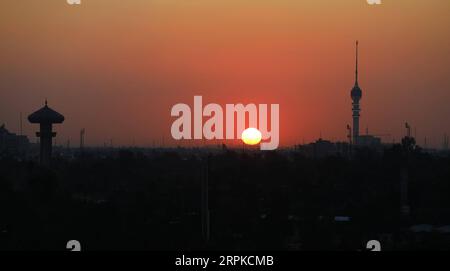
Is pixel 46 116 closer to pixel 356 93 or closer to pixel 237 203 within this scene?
pixel 237 203

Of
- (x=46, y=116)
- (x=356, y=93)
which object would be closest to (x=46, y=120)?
(x=46, y=116)

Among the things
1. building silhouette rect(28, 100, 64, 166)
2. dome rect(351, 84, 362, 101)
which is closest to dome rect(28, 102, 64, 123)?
building silhouette rect(28, 100, 64, 166)

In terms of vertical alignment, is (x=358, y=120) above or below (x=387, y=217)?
above

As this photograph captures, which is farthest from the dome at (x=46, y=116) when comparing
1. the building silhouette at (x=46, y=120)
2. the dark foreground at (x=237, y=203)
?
the dark foreground at (x=237, y=203)

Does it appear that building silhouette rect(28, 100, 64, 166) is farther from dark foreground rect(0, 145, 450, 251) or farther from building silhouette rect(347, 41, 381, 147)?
building silhouette rect(347, 41, 381, 147)
